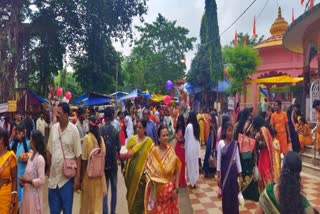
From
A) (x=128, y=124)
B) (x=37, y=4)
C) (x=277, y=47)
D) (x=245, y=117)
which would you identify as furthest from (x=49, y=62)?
(x=245, y=117)

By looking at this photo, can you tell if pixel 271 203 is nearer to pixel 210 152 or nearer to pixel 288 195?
pixel 288 195

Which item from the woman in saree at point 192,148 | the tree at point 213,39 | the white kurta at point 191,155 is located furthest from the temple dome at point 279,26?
the white kurta at point 191,155

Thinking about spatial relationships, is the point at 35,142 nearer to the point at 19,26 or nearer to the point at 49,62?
the point at 19,26

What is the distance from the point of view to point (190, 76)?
28.6 m

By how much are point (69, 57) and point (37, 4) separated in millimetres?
4389

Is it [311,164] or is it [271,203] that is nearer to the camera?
[271,203]

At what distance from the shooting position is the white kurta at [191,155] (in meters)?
6.95

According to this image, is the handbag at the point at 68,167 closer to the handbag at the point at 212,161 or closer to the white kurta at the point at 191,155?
the white kurta at the point at 191,155

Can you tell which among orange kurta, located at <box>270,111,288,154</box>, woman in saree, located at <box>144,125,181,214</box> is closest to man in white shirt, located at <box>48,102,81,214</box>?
woman in saree, located at <box>144,125,181,214</box>

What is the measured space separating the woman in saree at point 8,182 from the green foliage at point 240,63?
17.7m

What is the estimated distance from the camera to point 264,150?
5074mm

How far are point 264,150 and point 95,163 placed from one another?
266cm

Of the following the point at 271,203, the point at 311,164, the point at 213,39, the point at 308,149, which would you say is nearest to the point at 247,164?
the point at 271,203

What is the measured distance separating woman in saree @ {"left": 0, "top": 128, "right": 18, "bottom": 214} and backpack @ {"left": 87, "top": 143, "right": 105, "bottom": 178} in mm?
991
